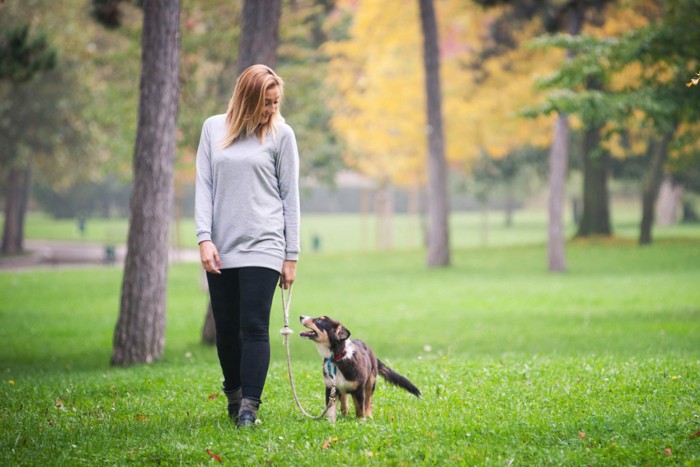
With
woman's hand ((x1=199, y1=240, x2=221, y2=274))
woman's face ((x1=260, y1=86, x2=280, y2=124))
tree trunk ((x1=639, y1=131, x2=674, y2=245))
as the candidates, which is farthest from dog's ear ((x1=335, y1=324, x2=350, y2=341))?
tree trunk ((x1=639, y1=131, x2=674, y2=245))

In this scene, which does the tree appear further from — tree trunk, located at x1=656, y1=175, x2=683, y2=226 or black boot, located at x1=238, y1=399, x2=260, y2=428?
tree trunk, located at x1=656, y1=175, x2=683, y2=226

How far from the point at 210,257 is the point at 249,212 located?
1.28 feet

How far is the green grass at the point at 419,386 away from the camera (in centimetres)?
526

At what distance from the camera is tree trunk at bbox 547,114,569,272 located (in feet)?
80.5

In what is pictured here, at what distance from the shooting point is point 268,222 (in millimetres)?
5496

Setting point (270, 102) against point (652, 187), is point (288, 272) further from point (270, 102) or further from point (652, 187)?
point (652, 187)

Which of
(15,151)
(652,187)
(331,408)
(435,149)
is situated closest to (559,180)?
(435,149)

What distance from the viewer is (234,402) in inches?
237

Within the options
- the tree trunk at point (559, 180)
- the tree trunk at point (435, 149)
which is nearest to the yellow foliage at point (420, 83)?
the tree trunk at point (435, 149)

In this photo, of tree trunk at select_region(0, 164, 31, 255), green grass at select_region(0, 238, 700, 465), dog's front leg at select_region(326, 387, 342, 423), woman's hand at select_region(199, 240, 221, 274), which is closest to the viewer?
green grass at select_region(0, 238, 700, 465)

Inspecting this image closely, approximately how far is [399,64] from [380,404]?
26151mm

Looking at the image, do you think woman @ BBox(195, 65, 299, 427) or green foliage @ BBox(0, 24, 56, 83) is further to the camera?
green foliage @ BBox(0, 24, 56, 83)

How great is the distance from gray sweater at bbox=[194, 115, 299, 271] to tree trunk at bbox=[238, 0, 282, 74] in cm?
743

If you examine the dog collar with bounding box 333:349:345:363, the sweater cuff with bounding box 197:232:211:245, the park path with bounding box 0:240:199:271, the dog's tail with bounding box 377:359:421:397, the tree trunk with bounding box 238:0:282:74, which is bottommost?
the park path with bounding box 0:240:199:271
